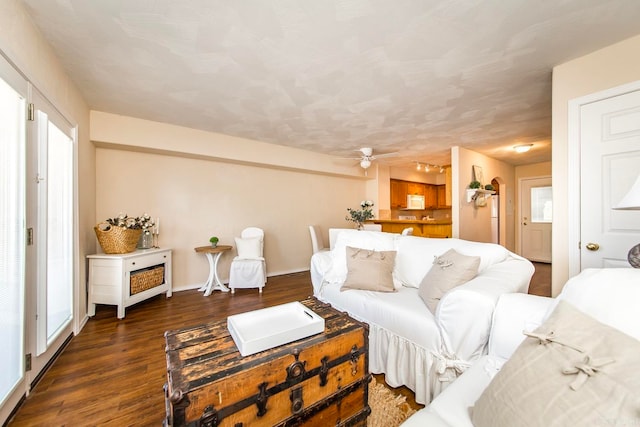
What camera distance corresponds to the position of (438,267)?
1.85m

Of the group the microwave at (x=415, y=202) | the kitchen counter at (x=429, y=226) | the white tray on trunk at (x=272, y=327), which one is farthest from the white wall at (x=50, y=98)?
the microwave at (x=415, y=202)

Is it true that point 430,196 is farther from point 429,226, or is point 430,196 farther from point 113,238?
point 113,238

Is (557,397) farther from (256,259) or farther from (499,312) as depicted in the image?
(256,259)

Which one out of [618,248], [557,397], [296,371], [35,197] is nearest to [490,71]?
[618,248]

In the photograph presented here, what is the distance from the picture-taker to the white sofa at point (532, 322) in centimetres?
80

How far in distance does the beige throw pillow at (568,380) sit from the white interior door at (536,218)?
6587 millimetres

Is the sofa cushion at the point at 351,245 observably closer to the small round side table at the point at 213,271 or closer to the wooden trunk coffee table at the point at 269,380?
the wooden trunk coffee table at the point at 269,380

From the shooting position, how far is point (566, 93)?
2.13m

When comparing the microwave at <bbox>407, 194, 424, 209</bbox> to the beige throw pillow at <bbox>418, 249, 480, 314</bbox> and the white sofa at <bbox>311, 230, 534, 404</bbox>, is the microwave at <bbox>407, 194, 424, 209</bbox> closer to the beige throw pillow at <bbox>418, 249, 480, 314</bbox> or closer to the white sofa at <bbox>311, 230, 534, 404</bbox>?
the white sofa at <bbox>311, 230, 534, 404</bbox>

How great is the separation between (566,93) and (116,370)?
4.24 meters

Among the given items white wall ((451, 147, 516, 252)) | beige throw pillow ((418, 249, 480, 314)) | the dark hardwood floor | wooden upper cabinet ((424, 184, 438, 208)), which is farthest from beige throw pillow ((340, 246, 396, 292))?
wooden upper cabinet ((424, 184, 438, 208))

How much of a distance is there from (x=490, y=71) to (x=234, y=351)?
114 inches

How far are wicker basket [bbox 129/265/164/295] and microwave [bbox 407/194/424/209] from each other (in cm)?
581

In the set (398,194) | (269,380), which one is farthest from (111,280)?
(398,194)
